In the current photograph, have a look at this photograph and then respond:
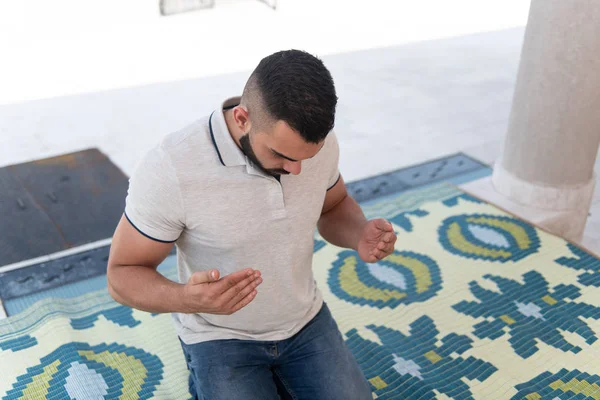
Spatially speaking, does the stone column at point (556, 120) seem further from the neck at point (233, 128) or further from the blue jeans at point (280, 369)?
the neck at point (233, 128)

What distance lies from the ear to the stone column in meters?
2.19

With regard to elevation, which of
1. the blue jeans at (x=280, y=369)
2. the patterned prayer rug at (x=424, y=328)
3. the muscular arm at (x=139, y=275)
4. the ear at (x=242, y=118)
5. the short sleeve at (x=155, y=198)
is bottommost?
the patterned prayer rug at (x=424, y=328)

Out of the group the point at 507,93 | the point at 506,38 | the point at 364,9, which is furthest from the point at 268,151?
the point at 364,9

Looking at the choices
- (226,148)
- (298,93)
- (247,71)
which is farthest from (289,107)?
(247,71)

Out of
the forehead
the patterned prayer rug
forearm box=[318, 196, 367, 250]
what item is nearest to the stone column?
the patterned prayer rug

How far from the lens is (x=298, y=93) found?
182 centimetres

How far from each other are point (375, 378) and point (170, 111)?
3.45 m

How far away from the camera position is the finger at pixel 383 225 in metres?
2.24

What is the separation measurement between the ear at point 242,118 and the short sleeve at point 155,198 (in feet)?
0.75

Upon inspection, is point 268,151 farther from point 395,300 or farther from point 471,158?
point 471,158

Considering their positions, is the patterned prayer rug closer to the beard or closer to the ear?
the beard

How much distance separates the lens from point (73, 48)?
25.9 ft

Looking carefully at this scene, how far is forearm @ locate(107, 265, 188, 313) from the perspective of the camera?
1949 millimetres

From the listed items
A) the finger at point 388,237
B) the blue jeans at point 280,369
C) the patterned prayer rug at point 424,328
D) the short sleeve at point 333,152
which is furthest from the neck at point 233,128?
the patterned prayer rug at point 424,328
